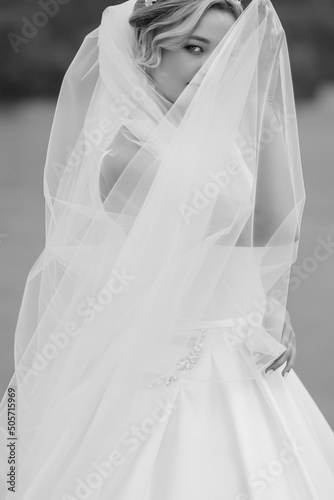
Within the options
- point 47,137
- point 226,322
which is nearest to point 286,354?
point 226,322

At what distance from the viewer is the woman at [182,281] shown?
85.3 inches

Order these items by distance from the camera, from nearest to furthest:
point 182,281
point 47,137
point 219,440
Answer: point 182,281 < point 219,440 < point 47,137

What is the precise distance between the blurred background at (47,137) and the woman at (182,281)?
2.12 metres

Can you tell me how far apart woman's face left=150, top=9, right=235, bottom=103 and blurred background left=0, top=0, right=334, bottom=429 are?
7.69 feet

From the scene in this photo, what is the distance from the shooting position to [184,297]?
7.27 feet

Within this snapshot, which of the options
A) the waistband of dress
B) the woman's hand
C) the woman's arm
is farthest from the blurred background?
the woman's arm

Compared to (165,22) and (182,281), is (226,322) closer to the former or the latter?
(182,281)

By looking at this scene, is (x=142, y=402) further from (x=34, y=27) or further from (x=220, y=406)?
(x=34, y=27)

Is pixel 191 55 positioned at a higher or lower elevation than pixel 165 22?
lower

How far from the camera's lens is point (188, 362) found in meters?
2.28

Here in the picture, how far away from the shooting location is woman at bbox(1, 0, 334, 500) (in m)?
2.17

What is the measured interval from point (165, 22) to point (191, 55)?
10 centimetres

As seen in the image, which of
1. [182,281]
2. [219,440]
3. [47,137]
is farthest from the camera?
[47,137]

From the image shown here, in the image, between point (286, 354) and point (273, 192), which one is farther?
point (286, 354)
